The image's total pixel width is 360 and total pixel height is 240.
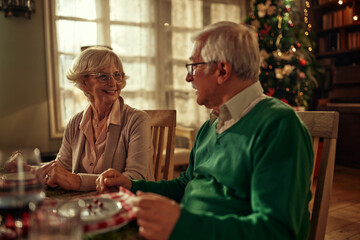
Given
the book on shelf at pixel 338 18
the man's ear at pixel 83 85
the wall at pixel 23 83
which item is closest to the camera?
the man's ear at pixel 83 85

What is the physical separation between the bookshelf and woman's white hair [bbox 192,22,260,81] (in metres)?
3.88

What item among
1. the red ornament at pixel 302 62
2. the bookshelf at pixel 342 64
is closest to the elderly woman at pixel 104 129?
the red ornament at pixel 302 62

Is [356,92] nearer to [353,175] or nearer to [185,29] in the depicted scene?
[353,175]

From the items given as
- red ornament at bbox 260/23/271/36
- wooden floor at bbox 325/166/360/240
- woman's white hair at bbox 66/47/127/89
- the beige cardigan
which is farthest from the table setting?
red ornament at bbox 260/23/271/36

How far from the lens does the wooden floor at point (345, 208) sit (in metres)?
2.52

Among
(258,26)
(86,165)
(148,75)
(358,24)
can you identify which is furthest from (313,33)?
(86,165)

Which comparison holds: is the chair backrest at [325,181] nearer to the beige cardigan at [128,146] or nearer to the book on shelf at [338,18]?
the beige cardigan at [128,146]

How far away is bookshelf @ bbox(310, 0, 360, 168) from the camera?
450 centimetres

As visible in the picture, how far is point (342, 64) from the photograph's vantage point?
5250 mm

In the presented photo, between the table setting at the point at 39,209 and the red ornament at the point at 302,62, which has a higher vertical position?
the red ornament at the point at 302,62

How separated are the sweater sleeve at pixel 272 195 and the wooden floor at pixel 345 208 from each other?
1905 millimetres

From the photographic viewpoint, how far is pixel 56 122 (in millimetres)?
3766

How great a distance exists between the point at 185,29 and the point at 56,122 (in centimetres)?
204

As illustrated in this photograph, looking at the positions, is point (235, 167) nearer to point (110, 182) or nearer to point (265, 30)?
point (110, 182)
